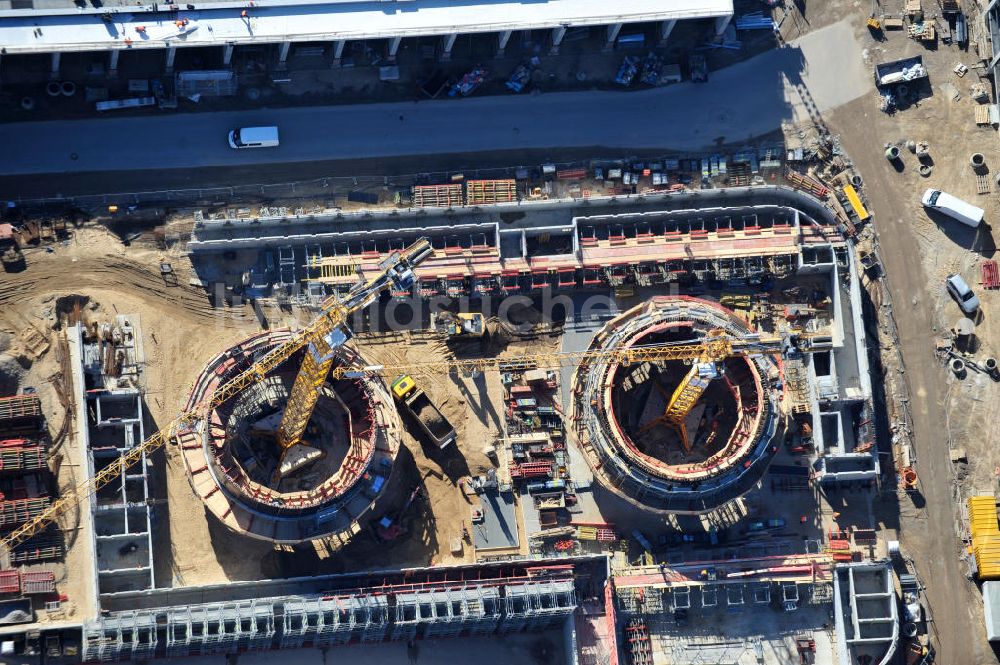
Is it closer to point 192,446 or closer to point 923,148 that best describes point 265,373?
point 192,446

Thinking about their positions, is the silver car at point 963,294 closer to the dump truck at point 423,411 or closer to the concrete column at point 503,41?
the concrete column at point 503,41

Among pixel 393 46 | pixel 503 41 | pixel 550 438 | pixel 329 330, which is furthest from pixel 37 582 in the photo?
pixel 503 41

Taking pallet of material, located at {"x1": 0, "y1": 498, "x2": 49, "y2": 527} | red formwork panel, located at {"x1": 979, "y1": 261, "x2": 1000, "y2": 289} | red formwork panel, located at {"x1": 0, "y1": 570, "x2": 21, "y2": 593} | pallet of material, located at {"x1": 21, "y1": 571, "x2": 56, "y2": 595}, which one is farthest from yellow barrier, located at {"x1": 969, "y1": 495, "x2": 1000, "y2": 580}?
red formwork panel, located at {"x1": 0, "y1": 570, "x2": 21, "y2": 593}

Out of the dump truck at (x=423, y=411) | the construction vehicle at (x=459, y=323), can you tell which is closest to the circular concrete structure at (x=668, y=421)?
the construction vehicle at (x=459, y=323)

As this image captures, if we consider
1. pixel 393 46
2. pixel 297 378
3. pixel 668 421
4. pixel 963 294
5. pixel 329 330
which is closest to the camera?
pixel 329 330

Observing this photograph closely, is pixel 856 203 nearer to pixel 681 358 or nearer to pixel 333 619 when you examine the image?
pixel 681 358

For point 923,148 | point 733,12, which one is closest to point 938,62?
point 923,148

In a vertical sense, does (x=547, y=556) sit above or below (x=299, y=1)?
below
